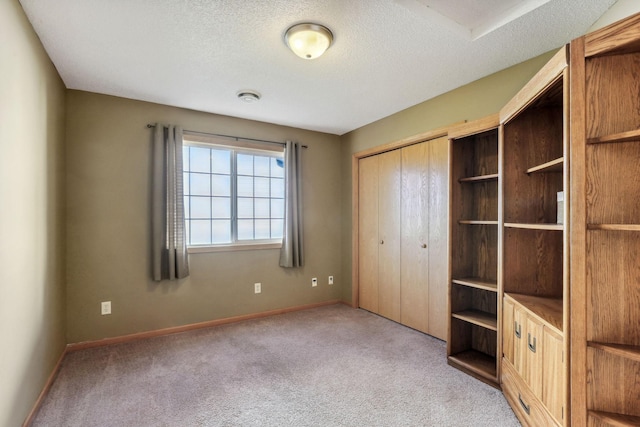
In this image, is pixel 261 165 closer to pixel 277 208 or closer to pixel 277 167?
pixel 277 167

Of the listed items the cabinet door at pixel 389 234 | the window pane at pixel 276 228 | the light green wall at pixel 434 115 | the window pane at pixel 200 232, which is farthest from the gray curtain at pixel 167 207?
the cabinet door at pixel 389 234

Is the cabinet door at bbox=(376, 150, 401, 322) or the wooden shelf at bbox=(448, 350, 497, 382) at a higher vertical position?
the cabinet door at bbox=(376, 150, 401, 322)

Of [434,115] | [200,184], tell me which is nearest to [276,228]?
[200,184]

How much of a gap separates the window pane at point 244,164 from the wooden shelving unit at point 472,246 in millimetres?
2372

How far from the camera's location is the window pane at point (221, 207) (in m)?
3.71

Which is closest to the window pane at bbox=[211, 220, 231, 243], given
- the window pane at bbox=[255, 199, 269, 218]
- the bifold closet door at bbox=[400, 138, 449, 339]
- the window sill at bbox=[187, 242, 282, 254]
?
the window sill at bbox=[187, 242, 282, 254]

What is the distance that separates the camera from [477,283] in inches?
97.5

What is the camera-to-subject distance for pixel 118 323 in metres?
3.13

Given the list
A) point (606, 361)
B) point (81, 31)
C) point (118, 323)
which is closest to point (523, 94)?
point (606, 361)

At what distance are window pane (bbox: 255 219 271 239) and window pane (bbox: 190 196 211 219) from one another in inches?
24.8

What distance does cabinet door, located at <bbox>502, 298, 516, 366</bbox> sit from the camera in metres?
2.10

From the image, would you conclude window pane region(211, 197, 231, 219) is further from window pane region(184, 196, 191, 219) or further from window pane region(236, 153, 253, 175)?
window pane region(236, 153, 253, 175)

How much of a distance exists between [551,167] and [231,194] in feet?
10.3

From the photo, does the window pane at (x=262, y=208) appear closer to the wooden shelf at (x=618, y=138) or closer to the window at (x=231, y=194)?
the window at (x=231, y=194)
